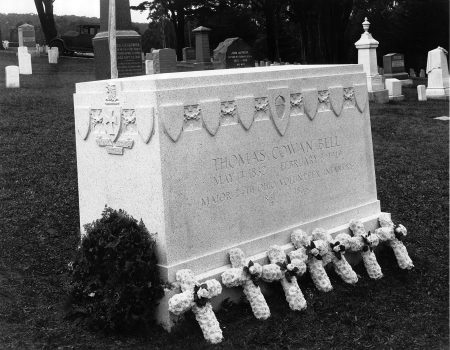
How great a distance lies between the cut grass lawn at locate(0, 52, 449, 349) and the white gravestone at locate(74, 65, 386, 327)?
517 millimetres

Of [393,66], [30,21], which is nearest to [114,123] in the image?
[393,66]

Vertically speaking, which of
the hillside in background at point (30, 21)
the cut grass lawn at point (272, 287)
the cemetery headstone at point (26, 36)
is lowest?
the cut grass lawn at point (272, 287)

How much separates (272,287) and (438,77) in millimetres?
14868

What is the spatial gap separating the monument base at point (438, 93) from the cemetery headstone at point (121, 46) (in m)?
8.80

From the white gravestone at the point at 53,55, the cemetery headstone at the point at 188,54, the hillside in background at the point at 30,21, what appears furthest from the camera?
the hillside in background at the point at 30,21

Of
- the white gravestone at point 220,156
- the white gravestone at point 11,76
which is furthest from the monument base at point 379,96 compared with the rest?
the white gravestone at point 220,156

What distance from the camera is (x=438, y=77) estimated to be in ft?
59.2

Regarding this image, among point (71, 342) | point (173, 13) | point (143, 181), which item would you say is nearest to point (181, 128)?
point (143, 181)

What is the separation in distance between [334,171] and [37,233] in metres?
2.99

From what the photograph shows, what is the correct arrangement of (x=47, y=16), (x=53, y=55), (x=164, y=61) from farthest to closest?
(x=47, y=16), (x=53, y=55), (x=164, y=61)

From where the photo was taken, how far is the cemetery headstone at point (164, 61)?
2123cm

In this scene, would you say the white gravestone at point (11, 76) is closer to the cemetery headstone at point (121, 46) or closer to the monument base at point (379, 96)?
the cemetery headstone at point (121, 46)

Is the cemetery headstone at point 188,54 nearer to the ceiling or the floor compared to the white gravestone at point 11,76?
nearer to the ceiling

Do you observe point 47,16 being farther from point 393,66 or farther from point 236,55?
point 393,66
